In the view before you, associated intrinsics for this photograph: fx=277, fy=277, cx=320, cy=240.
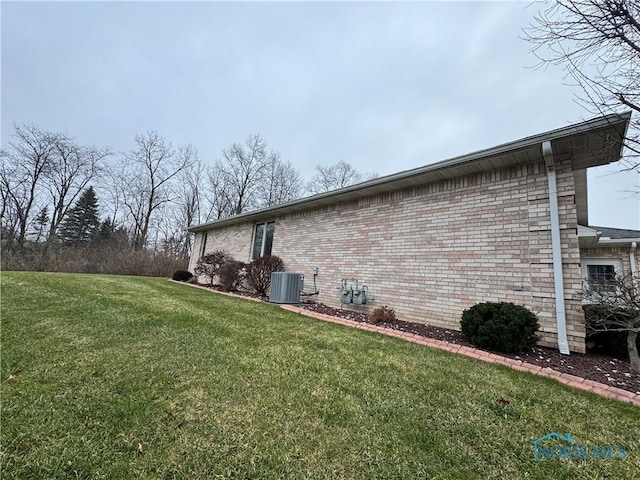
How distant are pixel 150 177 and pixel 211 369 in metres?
24.3

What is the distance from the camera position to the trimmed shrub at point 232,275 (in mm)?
10133

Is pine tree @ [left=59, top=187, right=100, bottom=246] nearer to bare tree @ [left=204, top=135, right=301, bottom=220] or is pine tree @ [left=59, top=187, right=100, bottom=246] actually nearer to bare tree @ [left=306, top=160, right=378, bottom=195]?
bare tree @ [left=204, top=135, right=301, bottom=220]

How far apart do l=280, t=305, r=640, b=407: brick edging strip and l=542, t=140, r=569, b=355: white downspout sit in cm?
98

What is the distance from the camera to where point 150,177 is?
74.1 ft

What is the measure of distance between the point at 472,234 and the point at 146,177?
2497 cm

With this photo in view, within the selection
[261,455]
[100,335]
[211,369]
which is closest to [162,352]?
[211,369]

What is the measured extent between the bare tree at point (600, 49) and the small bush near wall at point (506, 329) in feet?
7.71

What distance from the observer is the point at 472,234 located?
5.19 m

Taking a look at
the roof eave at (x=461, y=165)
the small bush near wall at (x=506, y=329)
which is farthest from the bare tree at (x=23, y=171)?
the small bush near wall at (x=506, y=329)

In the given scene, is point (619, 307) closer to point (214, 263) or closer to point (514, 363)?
point (514, 363)

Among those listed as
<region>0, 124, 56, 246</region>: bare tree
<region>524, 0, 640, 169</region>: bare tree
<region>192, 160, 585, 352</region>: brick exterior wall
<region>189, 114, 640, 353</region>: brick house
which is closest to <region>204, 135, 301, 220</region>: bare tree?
<region>0, 124, 56, 246</region>: bare tree

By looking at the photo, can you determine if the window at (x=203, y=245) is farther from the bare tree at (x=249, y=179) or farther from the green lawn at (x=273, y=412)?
the green lawn at (x=273, y=412)

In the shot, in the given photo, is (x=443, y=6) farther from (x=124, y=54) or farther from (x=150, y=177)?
(x=150, y=177)

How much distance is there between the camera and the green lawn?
5.48 ft
